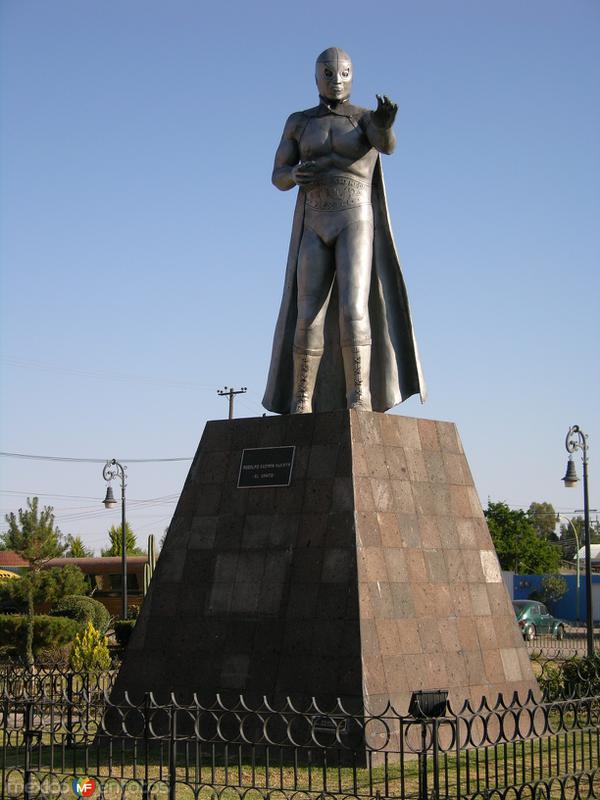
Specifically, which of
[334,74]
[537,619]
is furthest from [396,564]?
[537,619]

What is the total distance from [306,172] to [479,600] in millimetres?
4380

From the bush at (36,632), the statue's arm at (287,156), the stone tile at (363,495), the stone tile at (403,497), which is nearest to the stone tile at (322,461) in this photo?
the stone tile at (363,495)

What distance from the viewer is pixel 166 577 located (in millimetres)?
10953

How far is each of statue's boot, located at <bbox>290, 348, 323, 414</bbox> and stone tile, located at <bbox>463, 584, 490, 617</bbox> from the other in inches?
90.2

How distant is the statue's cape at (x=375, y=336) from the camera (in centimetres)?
1158

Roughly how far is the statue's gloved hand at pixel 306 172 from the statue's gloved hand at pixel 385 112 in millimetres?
771

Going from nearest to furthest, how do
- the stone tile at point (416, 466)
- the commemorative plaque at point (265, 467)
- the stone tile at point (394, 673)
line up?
1. the stone tile at point (394, 673)
2. the commemorative plaque at point (265, 467)
3. the stone tile at point (416, 466)

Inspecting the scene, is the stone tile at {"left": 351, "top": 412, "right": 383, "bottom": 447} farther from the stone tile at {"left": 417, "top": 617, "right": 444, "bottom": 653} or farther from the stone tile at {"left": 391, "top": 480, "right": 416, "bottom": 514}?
the stone tile at {"left": 417, "top": 617, "right": 444, "bottom": 653}

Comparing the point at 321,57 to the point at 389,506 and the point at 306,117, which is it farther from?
the point at 389,506

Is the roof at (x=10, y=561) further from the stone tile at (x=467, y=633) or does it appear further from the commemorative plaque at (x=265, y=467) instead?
the stone tile at (x=467, y=633)

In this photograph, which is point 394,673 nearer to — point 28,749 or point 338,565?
point 338,565

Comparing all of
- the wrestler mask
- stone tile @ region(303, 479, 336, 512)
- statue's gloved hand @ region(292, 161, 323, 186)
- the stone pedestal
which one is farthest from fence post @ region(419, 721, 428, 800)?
the wrestler mask

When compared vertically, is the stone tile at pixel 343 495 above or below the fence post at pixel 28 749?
above

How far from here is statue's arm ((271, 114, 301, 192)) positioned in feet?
37.6
